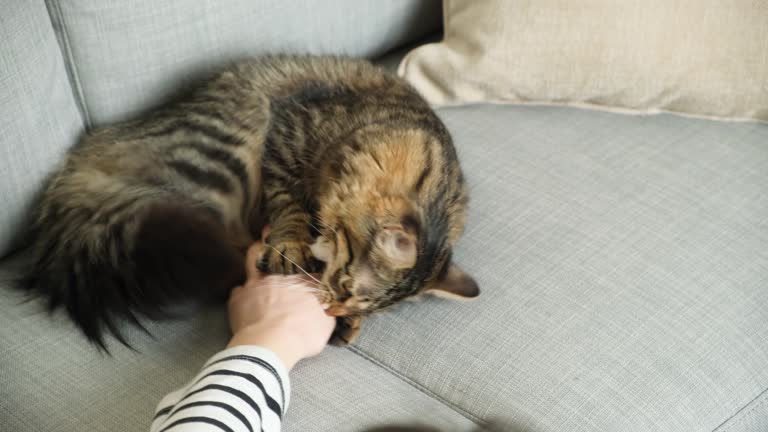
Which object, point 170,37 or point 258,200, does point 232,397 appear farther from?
point 170,37

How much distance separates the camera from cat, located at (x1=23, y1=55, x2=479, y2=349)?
1031mm

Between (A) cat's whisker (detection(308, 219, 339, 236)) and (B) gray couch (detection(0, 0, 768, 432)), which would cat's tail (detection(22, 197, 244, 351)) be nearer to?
(B) gray couch (detection(0, 0, 768, 432))

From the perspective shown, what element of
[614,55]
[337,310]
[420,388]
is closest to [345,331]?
[337,310]

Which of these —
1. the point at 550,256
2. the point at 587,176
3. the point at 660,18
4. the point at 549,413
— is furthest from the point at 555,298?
the point at 660,18

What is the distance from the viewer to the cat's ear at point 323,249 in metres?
1.14

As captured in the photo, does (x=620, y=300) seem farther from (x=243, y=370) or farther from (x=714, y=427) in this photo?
(x=243, y=370)

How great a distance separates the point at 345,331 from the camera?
110 centimetres

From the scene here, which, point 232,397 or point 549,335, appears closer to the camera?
point 232,397

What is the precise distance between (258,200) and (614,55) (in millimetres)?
732

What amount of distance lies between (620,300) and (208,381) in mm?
624

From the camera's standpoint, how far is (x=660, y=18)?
1447 millimetres

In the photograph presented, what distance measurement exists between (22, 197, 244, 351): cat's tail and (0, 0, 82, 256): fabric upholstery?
0.07 m

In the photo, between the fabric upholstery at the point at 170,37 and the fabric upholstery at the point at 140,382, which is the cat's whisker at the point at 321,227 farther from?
the fabric upholstery at the point at 170,37

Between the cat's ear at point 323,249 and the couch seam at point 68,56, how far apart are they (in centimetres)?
44
